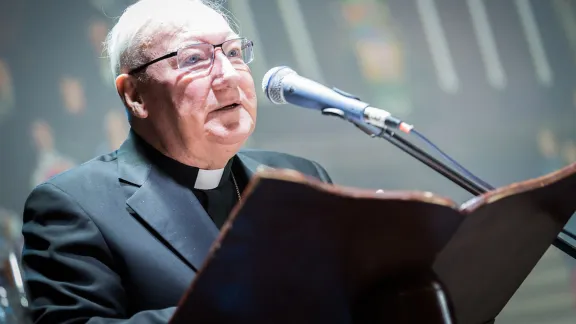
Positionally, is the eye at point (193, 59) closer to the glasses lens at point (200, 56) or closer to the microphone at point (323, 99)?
the glasses lens at point (200, 56)

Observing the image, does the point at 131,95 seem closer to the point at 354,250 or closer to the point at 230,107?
the point at 230,107

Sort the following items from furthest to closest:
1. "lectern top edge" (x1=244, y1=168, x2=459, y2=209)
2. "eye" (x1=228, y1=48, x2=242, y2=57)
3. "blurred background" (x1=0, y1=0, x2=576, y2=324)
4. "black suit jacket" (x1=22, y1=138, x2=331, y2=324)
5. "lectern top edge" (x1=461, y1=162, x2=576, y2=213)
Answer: "blurred background" (x1=0, y1=0, x2=576, y2=324) < "eye" (x1=228, y1=48, x2=242, y2=57) < "black suit jacket" (x1=22, y1=138, x2=331, y2=324) < "lectern top edge" (x1=461, y1=162, x2=576, y2=213) < "lectern top edge" (x1=244, y1=168, x2=459, y2=209)

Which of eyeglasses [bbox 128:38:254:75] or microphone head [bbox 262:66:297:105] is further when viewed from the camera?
eyeglasses [bbox 128:38:254:75]

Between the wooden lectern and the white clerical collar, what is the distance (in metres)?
0.99

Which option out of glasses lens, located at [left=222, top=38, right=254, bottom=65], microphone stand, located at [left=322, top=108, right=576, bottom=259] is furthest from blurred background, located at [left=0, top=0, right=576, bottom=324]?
microphone stand, located at [left=322, top=108, right=576, bottom=259]

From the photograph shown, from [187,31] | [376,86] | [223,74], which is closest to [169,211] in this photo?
[223,74]

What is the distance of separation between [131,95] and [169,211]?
1.40 feet

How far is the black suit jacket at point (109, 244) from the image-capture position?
125 cm

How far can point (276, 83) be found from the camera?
1.45 metres

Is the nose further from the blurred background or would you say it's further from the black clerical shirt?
the blurred background

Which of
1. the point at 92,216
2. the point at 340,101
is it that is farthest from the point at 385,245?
the point at 92,216

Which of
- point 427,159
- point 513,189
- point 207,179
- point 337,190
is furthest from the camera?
point 207,179

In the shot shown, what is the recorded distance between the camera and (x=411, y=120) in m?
2.70

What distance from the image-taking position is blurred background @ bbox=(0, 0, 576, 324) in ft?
7.29
